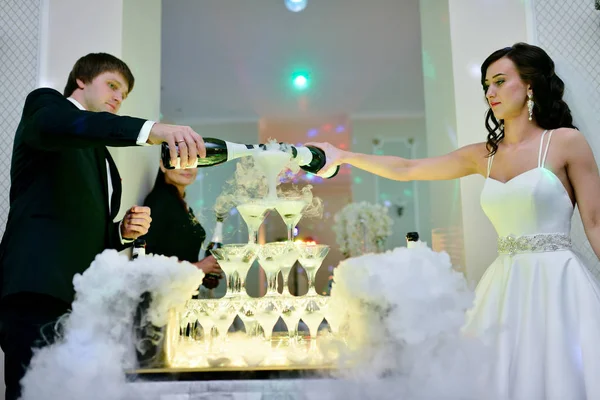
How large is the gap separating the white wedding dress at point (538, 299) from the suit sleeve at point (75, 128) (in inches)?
42.6

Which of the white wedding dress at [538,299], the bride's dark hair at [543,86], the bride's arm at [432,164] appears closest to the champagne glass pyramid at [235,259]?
the white wedding dress at [538,299]

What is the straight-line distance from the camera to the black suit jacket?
1.33 m

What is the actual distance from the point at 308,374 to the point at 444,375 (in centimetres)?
28

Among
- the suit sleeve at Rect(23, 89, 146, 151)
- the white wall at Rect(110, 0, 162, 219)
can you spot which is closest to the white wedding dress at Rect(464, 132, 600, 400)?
the suit sleeve at Rect(23, 89, 146, 151)

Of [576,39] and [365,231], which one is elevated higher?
[576,39]

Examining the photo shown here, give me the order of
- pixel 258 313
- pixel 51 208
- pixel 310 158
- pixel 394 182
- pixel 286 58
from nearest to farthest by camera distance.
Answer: pixel 258 313 < pixel 51 208 < pixel 310 158 < pixel 286 58 < pixel 394 182

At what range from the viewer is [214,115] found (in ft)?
22.9

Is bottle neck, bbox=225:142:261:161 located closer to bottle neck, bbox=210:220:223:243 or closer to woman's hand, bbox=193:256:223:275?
bottle neck, bbox=210:220:223:243

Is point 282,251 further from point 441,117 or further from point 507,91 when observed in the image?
point 441,117

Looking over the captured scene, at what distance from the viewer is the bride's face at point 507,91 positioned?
191cm

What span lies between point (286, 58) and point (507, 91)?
11.5 feet

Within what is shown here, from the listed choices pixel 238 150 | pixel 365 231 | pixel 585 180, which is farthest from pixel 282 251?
pixel 365 231

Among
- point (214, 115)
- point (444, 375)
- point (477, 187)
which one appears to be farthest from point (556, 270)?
point (214, 115)

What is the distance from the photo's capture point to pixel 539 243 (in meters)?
1.80
